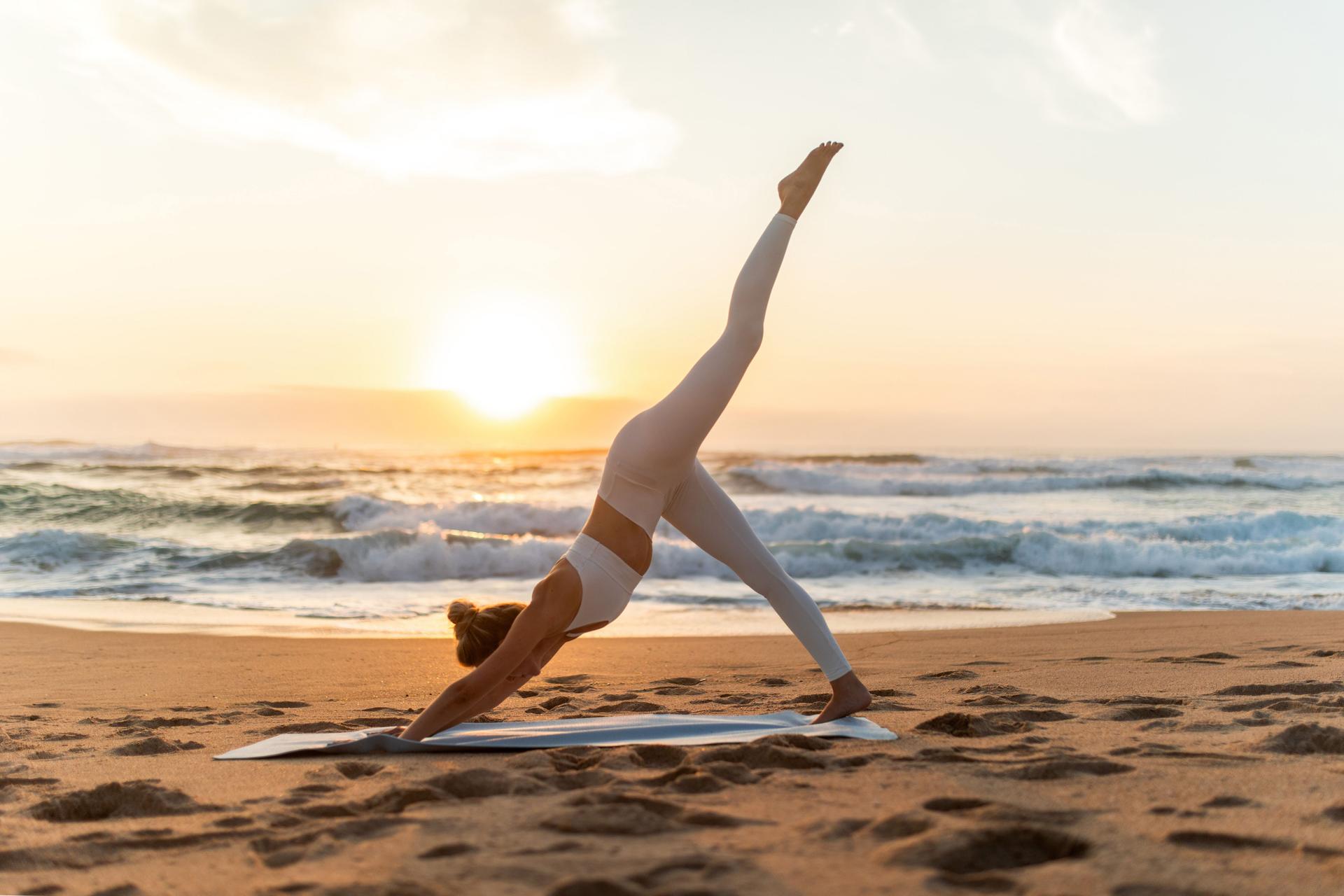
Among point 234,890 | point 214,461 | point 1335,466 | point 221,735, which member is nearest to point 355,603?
point 221,735

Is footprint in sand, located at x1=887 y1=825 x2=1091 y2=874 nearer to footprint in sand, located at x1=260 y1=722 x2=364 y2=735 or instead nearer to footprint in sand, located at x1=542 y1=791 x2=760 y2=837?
footprint in sand, located at x1=542 y1=791 x2=760 y2=837

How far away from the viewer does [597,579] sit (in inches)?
144

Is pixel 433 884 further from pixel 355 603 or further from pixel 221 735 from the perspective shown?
pixel 355 603

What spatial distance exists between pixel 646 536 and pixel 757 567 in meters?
0.50

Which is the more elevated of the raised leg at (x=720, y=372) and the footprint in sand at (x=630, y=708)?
the raised leg at (x=720, y=372)

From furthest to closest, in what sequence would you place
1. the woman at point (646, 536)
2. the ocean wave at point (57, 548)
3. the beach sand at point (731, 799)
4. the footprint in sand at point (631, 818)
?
1. the ocean wave at point (57, 548)
2. the woman at point (646, 536)
3. the footprint in sand at point (631, 818)
4. the beach sand at point (731, 799)

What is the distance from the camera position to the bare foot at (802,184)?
390 centimetres

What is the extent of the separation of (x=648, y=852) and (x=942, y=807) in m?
0.78

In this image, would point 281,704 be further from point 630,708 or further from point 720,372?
point 720,372

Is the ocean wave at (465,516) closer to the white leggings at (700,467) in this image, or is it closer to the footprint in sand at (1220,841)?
the white leggings at (700,467)

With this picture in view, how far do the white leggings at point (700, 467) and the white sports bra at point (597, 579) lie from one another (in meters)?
0.16

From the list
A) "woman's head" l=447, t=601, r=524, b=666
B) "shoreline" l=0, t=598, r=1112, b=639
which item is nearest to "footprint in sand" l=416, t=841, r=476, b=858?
"woman's head" l=447, t=601, r=524, b=666

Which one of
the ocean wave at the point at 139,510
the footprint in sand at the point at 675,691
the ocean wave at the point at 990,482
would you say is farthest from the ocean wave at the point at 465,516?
the footprint in sand at the point at 675,691

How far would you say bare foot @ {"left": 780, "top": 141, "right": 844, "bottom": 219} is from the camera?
3.90m
